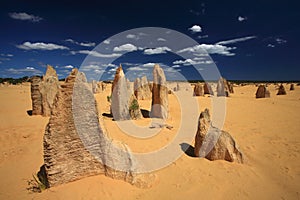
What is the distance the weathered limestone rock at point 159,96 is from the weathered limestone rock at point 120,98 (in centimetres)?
148

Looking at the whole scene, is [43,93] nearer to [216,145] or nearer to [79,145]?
[79,145]

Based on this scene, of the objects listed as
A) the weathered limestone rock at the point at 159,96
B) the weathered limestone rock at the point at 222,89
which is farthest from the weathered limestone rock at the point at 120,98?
the weathered limestone rock at the point at 222,89

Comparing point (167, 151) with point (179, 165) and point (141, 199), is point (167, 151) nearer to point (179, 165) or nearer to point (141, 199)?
point (179, 165)

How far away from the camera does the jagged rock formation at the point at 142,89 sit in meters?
17.0

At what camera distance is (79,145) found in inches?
139

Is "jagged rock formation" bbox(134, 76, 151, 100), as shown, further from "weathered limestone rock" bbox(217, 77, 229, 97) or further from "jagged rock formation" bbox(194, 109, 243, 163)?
"jagged rock formation" bbox(194, 109, 243, 163)

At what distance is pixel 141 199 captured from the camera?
10.8 feet

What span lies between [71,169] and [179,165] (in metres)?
2.53

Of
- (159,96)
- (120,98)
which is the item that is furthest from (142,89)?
(120,98)

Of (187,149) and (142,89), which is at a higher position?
(142,89)

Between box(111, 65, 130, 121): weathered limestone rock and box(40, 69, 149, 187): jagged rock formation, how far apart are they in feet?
16.5

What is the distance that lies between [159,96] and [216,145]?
490 centimetres

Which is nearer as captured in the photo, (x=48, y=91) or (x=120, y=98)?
(x=120, y=98)

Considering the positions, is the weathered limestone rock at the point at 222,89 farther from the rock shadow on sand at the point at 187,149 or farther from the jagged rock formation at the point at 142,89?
the rock shadow on sand at the point at 187,149
